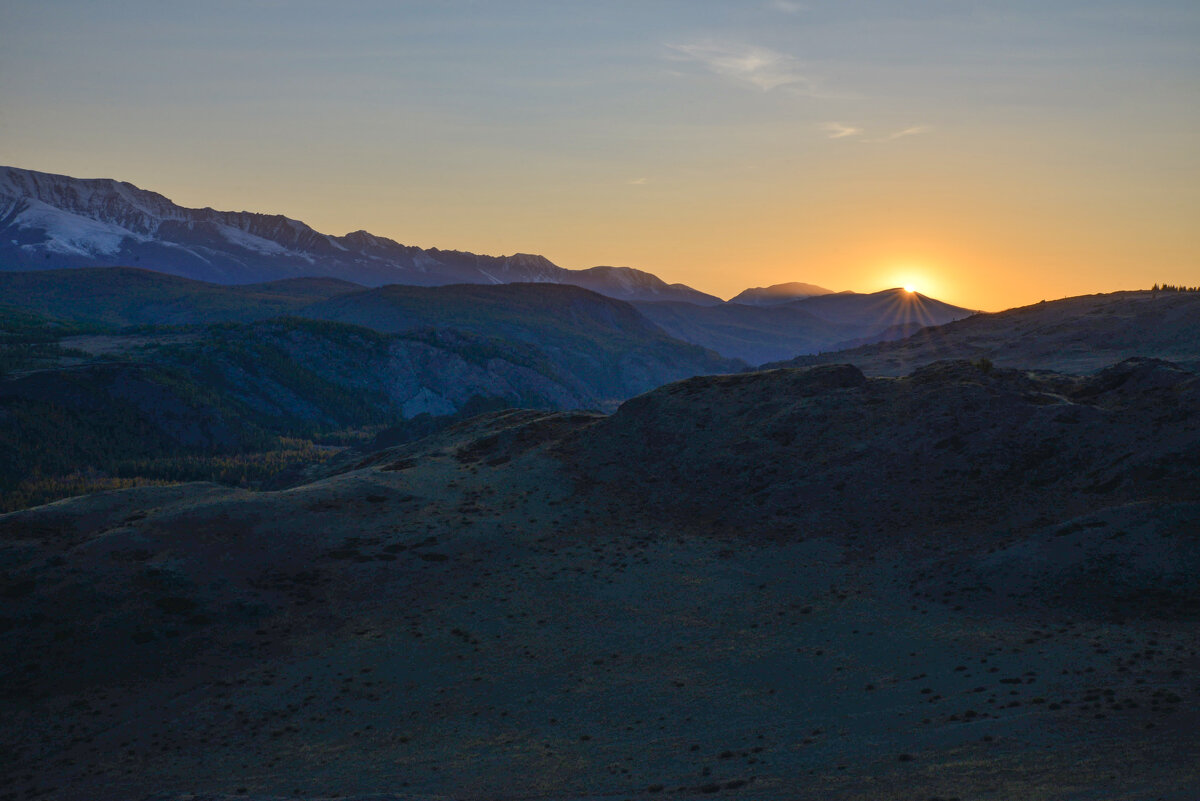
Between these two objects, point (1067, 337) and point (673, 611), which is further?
point (1067, 337)

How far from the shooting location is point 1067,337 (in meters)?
122

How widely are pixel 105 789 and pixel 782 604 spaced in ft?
98.4

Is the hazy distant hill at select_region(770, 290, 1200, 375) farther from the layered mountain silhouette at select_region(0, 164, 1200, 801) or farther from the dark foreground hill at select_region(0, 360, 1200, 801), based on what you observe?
the dark foreground hill at select_region(0, 360, 1200, 801)

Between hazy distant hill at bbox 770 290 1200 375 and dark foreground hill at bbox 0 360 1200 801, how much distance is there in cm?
5012

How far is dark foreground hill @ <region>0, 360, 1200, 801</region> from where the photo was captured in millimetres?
27172

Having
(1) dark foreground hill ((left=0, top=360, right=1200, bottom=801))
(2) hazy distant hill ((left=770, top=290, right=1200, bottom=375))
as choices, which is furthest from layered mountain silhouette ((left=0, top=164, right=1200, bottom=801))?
(2) hazy distant hill ((left=770, top=290, right=1200, bottom=375))

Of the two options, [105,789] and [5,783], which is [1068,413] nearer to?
[105,789]

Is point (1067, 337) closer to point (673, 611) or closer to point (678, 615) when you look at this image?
point (673, 611)

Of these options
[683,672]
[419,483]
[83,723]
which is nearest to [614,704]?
[683,672]

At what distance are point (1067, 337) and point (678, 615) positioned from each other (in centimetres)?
10403

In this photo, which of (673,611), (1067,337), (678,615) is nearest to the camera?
(678,615)

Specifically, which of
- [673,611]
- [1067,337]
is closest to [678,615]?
[673,611]

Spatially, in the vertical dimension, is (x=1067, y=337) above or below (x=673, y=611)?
above

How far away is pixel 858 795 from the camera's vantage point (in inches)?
900
